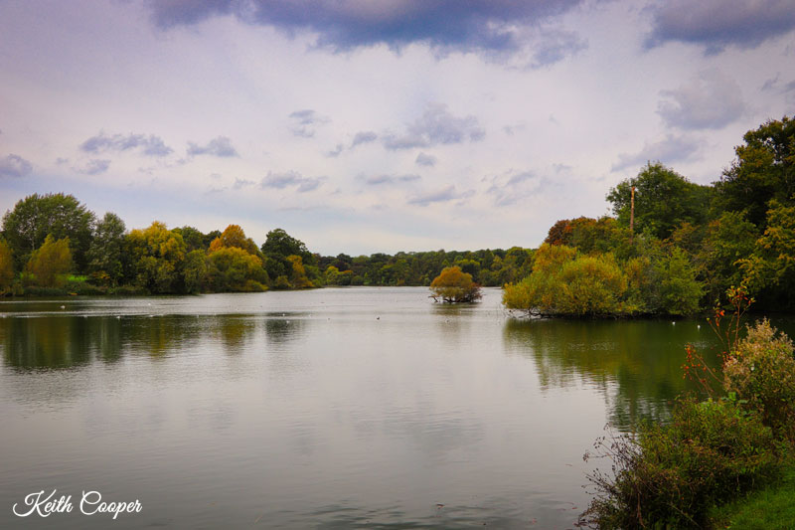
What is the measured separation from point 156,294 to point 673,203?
8135cm

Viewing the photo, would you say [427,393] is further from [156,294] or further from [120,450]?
[156,294]

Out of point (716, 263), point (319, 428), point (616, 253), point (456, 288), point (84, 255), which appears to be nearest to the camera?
point (319, 428)

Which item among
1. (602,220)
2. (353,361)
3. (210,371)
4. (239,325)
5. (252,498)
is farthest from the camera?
(602,220)

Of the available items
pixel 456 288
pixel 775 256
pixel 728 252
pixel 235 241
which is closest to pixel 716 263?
pixel 728 252

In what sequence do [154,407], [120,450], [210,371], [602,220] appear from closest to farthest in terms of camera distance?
[120,450] → [154,407] → [210,371] → [602,220]

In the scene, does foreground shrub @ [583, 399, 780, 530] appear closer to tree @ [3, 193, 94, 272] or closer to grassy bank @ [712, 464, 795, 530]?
grassy bank @ [712, 464, 795, 530]

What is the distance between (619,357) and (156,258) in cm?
8965

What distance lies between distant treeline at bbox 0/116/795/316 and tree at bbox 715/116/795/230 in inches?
3.5

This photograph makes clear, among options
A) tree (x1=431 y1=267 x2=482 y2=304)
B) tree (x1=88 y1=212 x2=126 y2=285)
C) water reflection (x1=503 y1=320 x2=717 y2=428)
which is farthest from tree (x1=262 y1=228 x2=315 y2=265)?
water reflection (x1=503 y1=320 x2=717 y2=428)

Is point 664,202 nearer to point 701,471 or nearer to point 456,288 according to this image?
point 456,288

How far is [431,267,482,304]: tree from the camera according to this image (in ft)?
253

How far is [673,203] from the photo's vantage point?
65.5m

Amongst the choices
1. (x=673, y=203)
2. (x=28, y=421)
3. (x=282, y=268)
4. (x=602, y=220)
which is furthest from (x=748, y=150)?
(x=282, y=268)

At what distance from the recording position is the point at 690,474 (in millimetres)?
7430
